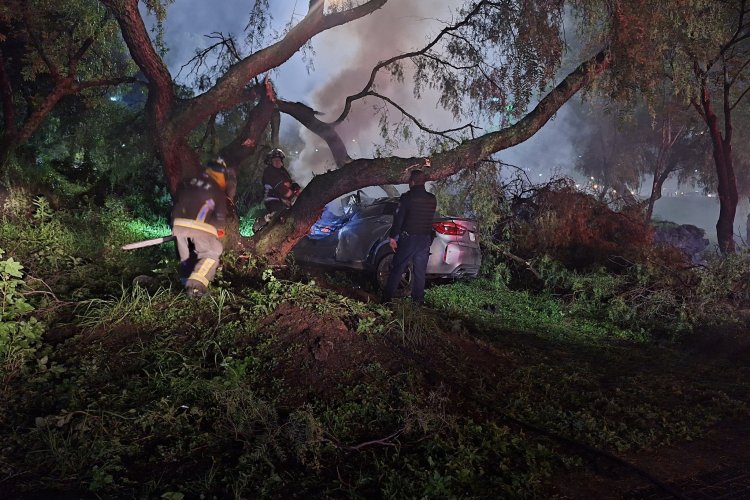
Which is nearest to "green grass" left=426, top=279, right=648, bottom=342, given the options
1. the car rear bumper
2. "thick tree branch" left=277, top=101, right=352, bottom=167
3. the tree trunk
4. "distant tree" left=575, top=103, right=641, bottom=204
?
the car rear bumper

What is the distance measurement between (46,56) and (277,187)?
4.73 metres

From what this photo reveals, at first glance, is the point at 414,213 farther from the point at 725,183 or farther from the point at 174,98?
the point at 725,183

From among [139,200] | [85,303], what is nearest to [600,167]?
[139,200]

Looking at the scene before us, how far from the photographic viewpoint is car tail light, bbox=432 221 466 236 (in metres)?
8.48

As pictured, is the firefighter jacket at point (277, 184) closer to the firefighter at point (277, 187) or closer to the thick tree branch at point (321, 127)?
the firefighter at point (277, 187)

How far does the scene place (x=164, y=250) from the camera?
765cm

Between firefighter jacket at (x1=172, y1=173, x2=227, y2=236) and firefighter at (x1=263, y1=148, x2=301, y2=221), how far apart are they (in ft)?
10.9

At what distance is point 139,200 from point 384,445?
810cm

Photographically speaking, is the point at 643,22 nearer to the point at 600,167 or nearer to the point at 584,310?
the point at 584,310

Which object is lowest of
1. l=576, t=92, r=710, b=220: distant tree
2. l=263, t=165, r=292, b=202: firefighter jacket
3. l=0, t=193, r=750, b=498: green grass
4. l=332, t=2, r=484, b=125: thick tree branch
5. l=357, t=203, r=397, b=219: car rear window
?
l=0, t=193, r=750, b=498: green grass

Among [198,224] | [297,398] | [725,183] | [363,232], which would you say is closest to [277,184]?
[363,232]

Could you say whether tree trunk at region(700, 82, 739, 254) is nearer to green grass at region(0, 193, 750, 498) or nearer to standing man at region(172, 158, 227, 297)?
green grass at region(0, 193, 750, 498)

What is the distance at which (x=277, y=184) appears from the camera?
9453 mm

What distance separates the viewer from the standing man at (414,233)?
7.03 m
